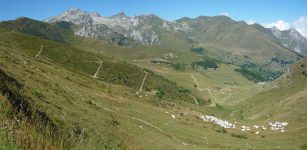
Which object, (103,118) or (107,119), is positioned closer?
(103,118)

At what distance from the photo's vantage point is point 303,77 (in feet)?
465

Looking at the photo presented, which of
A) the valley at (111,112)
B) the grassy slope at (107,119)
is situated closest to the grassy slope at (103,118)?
the grassy slope at (107,119)

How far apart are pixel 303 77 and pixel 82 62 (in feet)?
328

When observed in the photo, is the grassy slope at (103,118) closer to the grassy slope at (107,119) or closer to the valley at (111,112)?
the grassy slope at (107,119)

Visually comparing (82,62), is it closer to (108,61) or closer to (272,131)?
(108,61)

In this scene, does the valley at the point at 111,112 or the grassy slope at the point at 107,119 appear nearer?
the valley at the point at 111,112

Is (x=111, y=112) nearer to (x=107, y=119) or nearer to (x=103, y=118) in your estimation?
(x=107, y=119)

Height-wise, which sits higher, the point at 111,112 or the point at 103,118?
the point at 103,118

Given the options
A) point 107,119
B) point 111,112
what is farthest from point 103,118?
point 111,112

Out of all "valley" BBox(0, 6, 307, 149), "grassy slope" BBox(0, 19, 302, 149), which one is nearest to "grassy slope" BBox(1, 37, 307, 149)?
"grassy slope" BBox(0, 19, 302, 149)

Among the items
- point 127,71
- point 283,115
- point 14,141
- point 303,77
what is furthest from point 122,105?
point 127,71

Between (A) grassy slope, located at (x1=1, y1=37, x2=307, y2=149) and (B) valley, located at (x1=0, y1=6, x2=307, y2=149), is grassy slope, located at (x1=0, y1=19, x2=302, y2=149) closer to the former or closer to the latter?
(A) grassy slope, located at (x1=1, y1=37, x2=307, y2=149)

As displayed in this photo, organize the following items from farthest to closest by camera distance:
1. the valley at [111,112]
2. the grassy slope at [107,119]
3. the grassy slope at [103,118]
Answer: the grassy slope at [103,118] → the grassy slope at [107,119] → the valley at [111,112]

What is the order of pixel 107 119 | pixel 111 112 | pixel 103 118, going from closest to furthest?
pixel 103 118 → pixel 107 119 → pixel 111 112
